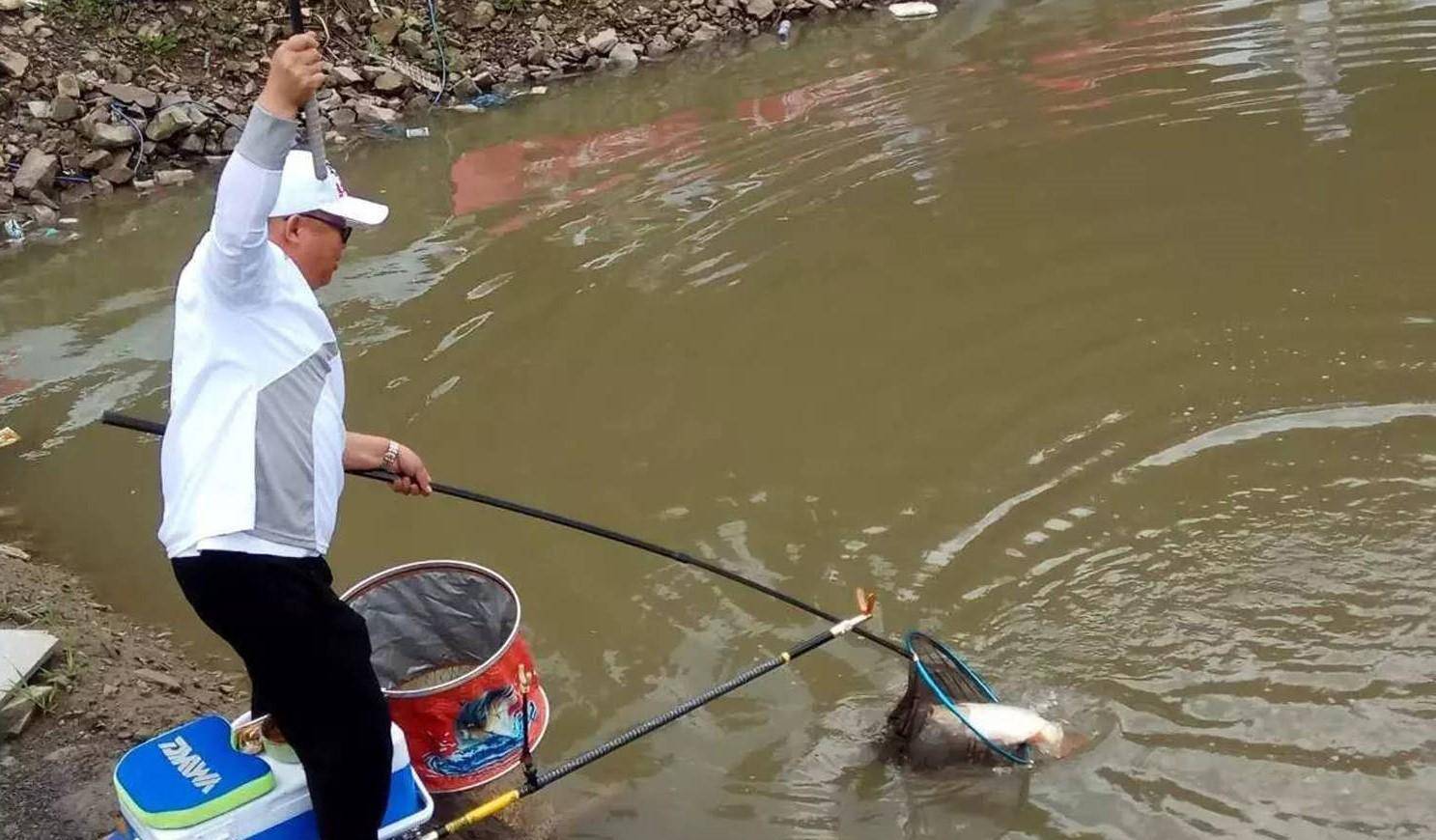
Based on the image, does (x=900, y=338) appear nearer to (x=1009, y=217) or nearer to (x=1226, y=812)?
(x=1009, y=217)

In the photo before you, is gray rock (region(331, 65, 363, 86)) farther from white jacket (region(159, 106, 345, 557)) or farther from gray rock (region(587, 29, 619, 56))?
white jacket (region(159, 106, 345, 557))

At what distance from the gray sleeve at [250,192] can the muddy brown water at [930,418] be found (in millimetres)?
1941

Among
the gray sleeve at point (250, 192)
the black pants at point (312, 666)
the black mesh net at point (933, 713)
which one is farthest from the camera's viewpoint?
the black mesh net at point (933, 713)

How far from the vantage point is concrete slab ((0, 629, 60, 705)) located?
12.7 feet

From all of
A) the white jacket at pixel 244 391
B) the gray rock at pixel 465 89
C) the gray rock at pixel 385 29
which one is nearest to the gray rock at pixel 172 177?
the gray rock at pixel 465 89

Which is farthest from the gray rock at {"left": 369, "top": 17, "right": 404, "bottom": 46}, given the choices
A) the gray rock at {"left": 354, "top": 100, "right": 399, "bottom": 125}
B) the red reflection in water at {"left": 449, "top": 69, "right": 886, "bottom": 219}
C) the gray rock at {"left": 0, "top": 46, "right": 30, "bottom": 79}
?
the gray rock at {"left": 0, "top": 46, "right": 30, "bottom": 79}

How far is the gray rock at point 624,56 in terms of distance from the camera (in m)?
12.1

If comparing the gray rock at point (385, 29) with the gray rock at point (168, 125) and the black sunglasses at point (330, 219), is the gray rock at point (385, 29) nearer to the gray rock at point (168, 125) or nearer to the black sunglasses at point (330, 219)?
the gray rock at point (168, 125)

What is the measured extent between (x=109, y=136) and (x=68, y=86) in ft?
2.33

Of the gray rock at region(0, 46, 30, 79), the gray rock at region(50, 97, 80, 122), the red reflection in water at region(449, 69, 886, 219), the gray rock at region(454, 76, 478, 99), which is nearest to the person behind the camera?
the red reflection in water at region(449, 69, 886, 219)

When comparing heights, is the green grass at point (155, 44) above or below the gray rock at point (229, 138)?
above

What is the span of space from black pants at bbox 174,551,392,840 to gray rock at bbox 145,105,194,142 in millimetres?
8449

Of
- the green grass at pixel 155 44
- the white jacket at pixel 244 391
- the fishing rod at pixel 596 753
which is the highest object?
the green grass at pixel 155 44

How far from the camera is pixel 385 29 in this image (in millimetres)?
12094
